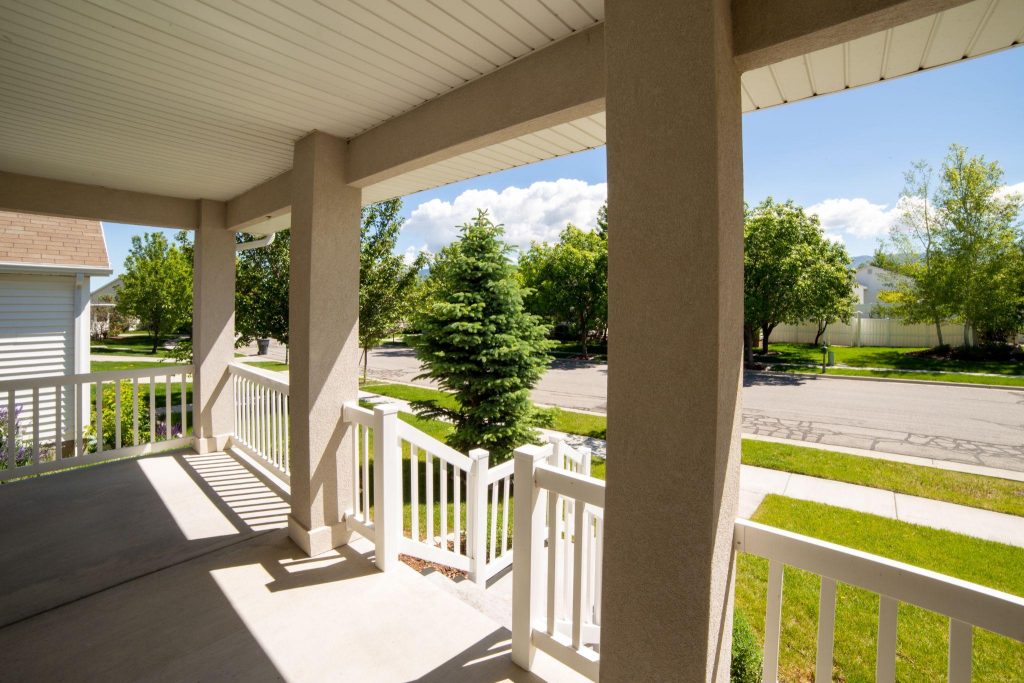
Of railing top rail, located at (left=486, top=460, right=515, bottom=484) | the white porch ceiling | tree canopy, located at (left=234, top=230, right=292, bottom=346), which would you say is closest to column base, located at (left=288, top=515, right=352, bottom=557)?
railing top rail, located at (left=486, top=460, right=515, bottom=484)

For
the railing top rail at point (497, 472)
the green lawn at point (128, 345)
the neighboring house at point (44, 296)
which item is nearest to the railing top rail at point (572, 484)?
the railing top rail at point (497, 472)

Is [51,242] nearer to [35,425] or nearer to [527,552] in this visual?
[35,425]

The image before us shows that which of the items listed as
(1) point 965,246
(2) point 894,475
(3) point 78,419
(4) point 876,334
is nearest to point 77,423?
(3) point 78,419

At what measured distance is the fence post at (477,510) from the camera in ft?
10.5

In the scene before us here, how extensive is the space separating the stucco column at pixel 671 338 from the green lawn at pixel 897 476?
591 centimetres

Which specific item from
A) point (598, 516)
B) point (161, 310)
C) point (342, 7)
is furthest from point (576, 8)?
point (161, 310)

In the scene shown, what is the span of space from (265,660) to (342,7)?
9.01 feet

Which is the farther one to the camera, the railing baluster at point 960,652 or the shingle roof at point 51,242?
the shingle roof at point 51,242

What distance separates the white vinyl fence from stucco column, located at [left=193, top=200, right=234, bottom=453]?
60.7ft

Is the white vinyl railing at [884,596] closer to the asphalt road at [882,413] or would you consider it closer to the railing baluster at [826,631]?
the railing baluster at [826,631]

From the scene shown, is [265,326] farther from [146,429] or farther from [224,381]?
[224,381]

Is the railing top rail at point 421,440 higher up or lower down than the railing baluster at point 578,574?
higher up

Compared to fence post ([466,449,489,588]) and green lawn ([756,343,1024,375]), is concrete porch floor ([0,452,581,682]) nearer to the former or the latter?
fence post ([466,449,489,588])

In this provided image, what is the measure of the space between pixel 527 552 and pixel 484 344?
392 centimetres
